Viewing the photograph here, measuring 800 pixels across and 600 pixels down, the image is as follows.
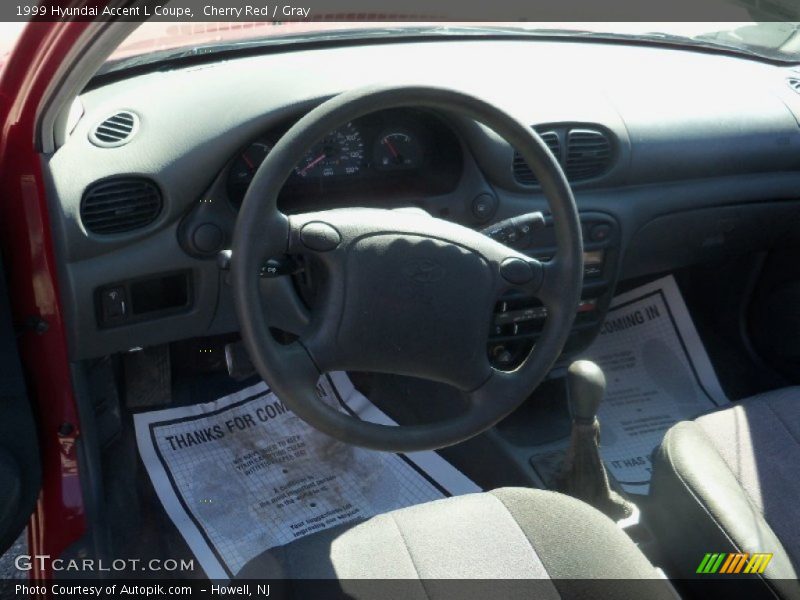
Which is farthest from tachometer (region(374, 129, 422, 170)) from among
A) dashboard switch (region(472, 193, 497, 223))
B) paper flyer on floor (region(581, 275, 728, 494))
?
paper flyer on floor (region(581, 275, 728, 494))

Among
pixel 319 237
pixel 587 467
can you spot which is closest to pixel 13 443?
pixel 319 237

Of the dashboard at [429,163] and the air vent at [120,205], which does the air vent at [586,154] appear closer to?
the dashboard at [429,163]

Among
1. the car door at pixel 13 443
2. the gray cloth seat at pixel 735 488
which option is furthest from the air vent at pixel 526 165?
the car door at pixel 13 443

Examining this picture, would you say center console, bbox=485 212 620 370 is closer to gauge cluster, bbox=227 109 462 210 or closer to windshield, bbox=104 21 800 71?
gauge cluster, bbox=227 109 462 210

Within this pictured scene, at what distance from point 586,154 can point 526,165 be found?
0.15 m

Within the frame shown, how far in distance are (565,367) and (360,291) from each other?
1045 mm

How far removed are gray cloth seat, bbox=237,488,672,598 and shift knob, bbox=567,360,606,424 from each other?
369mm

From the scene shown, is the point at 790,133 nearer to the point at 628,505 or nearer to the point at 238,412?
the point at 628,505

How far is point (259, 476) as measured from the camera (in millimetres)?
2021

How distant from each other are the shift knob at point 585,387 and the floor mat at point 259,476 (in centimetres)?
38

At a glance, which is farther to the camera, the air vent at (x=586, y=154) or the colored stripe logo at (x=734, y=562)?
the air vent at (x=586, y=154)

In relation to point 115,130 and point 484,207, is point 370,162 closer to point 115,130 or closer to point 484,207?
point 484,207

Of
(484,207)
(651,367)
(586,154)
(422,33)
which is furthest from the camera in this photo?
(651,367)

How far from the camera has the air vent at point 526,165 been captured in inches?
72.0
